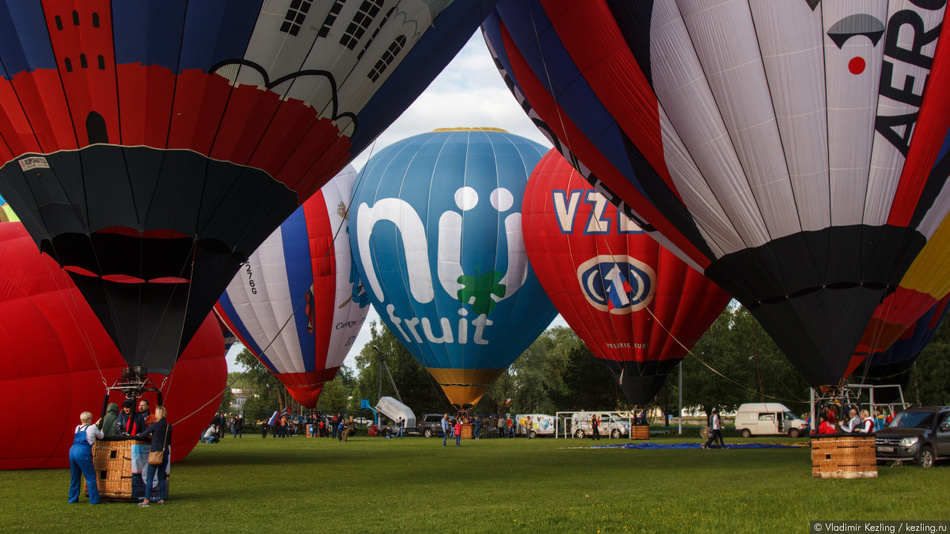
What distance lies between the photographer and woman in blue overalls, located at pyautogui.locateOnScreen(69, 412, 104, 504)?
8625 mm

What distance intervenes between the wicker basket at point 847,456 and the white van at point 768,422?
73.7 ft

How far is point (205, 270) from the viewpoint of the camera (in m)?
9.60

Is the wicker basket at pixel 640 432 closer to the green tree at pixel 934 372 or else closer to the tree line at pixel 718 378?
the tree line at pixel 718 378

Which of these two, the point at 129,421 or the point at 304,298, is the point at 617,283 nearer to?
the point at 304,298

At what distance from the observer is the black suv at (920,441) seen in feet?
41.2

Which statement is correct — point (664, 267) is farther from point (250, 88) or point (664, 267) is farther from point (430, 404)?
point (430, 404)

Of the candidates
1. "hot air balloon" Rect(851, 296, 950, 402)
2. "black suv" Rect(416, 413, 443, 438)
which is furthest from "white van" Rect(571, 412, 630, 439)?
"hot air balloon" Rect(851, 296, 950, 402)

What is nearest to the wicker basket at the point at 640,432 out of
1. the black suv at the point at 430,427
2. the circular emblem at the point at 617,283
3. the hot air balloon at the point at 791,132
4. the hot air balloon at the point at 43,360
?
the circular emblem at the point at 617,283

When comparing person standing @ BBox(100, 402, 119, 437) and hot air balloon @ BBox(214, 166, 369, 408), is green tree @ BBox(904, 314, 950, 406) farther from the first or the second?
person standing @ BBox(100, 402, 119, 437)

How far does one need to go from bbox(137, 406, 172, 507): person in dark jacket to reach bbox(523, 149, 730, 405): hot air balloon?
1231cm

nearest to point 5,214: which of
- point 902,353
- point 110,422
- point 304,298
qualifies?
point 304,298

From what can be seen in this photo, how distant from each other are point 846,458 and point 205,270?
7.65m

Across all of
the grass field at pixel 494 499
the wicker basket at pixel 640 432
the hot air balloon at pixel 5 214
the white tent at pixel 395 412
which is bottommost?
the grass field at pixel 494 499

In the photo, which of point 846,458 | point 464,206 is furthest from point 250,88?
point 464,206
